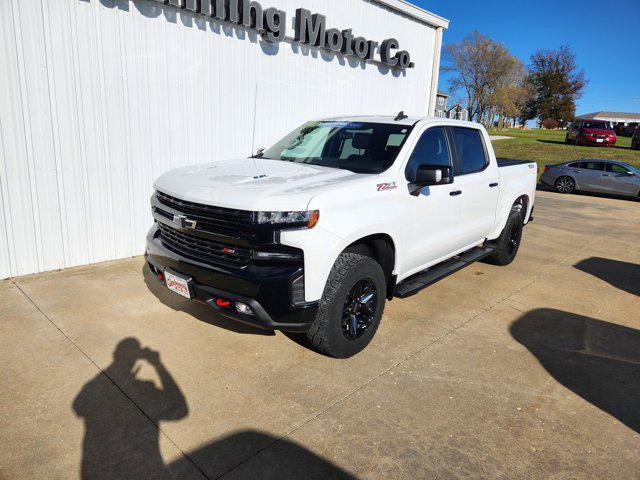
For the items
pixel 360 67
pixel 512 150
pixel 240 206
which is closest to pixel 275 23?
pixel 360 67

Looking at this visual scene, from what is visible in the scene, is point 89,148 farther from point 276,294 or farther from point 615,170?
point 615,170

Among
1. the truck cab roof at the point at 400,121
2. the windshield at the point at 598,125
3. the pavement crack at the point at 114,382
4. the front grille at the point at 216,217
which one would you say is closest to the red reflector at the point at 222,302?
the front grille at the point at 216,217

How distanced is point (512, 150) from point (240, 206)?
94.6ft

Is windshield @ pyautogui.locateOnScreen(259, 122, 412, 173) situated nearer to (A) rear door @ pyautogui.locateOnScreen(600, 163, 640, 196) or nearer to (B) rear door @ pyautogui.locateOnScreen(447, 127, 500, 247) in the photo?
(B) rear door @ pyautogui.locateOnScreen(447, 127, 500, 247)

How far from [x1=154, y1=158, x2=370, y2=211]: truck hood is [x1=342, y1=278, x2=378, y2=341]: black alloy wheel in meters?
0.86

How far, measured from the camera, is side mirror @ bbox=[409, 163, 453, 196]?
3938mm

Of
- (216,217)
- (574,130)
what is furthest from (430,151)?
(574,130)

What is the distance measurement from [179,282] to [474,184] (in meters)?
3.31

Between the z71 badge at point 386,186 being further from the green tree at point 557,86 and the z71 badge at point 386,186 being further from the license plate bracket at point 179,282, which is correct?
the green tree at point 557,86

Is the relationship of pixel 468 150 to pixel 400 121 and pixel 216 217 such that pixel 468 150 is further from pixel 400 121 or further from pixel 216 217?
pixel 216 217

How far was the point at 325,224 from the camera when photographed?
3.24 meters

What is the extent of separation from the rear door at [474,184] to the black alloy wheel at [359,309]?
5.31 feet

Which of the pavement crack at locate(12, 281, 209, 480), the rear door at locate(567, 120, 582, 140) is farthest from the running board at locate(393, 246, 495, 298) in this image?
the rear door at locate(567, 120, 582, 140)

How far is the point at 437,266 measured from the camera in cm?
509
